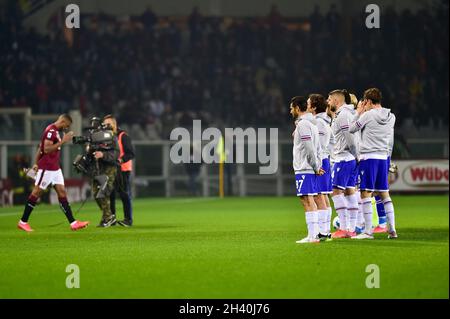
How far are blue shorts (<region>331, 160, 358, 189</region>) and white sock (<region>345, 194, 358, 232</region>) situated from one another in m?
0.21

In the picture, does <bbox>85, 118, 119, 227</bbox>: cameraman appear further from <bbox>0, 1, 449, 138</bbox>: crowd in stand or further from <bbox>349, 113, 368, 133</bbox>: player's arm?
<bbox>0, 1, 449, 138</bbox>: crowd in stand

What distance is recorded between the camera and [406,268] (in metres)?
13.0

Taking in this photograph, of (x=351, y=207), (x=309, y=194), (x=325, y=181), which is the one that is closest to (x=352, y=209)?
(x=351, y=207)

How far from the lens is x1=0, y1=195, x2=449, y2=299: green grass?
11.5 metres

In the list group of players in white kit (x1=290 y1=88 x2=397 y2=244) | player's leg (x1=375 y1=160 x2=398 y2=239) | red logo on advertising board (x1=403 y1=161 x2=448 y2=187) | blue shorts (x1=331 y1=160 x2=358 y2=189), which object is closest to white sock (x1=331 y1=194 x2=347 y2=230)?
group of players in white kit (x1=290 y1=88 x2=397 y2=244)

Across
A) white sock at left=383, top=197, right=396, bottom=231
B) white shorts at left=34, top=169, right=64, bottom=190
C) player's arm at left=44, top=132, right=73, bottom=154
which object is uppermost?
player's arm at left=44, top=132, right=73, bottom=154

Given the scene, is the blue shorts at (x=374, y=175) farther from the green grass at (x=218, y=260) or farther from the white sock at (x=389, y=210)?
the green grass at (x=218, y=260)

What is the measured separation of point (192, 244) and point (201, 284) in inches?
204

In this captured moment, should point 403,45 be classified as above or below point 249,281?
above

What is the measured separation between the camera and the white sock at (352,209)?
58.0 ft

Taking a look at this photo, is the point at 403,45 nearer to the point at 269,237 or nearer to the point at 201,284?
the point at 269,237

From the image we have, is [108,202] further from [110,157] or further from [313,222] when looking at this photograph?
[313,222]

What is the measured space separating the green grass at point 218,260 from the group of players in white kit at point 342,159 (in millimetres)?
531

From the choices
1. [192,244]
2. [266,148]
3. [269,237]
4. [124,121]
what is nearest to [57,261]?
[192,244]
